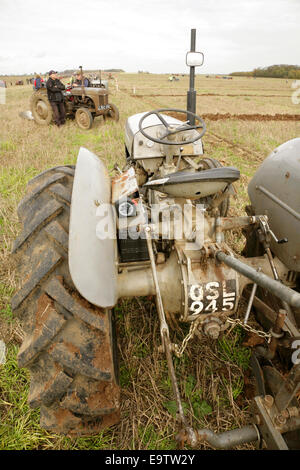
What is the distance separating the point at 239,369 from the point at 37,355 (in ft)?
4.34

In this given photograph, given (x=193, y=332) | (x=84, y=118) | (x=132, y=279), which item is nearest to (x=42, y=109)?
(x=84, y=118)

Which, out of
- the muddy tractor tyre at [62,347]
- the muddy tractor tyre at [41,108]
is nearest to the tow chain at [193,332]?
the muddy tractor tyre at [62,347]

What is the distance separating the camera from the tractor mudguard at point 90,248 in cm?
136

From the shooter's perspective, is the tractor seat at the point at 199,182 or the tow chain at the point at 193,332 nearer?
the tow chain at the point at 193,332

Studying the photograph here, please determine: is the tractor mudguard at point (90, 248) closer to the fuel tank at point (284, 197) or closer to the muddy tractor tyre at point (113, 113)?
the fuel tank at point (284, 197)

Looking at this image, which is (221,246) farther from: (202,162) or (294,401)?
(202,162)

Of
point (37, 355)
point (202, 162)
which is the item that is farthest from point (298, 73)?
point (37, 355)

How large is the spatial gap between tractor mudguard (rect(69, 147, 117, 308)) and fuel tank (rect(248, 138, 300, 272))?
3.25 ft

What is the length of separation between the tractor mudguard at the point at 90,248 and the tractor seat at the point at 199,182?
13.8 inches

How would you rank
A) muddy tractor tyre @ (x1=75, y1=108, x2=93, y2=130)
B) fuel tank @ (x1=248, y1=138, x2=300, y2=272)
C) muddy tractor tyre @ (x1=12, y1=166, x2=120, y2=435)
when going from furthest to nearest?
muddy tractor tyre @ (x1=75, y1=108, x2=93, y2=130)
fuel tank @ (x1=248, y1=138, x2=300, y2=272)
muddy tractor tyre @ (x1=12, y1=166, x2=120, y2=435)

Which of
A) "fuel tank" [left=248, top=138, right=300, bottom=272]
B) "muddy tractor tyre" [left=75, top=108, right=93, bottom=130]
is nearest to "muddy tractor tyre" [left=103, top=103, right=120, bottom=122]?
"muddy tractor tyre" [left=75, top=108, right=93, bottom=130]

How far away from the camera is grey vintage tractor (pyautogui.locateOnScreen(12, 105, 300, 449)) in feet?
4.40

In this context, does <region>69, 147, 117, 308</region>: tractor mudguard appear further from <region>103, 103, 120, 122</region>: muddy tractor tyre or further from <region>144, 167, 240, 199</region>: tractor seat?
<region>103, 103, 120, 122</region>: muddy tractor tyre
